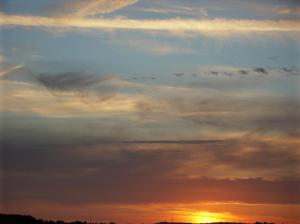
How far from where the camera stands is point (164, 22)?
182 inches

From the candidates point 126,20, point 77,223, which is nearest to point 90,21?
point 126,20

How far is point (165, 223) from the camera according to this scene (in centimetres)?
450

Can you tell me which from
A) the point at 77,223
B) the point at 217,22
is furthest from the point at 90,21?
the point at 77,223

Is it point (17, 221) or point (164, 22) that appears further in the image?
point (164, 22)

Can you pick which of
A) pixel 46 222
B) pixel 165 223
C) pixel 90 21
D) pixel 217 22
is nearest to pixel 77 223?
pixel 46 222

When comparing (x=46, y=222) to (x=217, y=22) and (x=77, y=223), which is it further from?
(x=217, y=22)

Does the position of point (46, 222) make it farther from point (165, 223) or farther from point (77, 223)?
point (165, 223)

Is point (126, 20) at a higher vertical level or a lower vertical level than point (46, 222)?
higher

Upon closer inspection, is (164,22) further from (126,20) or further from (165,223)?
(165,223)

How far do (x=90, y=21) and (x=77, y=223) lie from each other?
1.37 m

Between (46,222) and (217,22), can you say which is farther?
(217,22)

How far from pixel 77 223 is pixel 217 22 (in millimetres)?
1685

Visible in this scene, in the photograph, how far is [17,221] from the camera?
13.9 feet

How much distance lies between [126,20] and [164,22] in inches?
10.4
